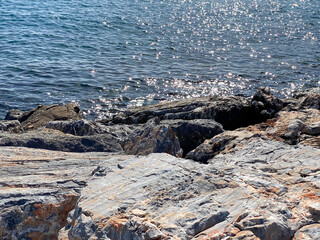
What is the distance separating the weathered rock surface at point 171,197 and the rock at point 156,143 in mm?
1383

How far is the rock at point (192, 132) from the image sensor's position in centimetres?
1020

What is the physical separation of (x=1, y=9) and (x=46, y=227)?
99.7 feet

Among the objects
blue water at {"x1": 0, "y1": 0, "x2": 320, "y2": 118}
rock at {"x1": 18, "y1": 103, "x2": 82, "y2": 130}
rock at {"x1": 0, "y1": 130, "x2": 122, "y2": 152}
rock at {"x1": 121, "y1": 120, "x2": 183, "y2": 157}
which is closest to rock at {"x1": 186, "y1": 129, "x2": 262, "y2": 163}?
rock at {"x1": 121, "y1": 120, "x2": 183, "y2": 157}

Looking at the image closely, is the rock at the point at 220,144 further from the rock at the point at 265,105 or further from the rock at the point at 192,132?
the rock at the point at 265,105

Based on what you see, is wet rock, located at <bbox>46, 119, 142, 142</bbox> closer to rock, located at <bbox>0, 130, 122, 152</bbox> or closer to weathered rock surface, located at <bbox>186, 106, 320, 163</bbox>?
rock, located at <bbox>0, 130, 122, 152</bbox>

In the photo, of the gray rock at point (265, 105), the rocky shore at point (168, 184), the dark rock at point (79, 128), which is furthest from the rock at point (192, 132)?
the gray rock at point (265, 105)

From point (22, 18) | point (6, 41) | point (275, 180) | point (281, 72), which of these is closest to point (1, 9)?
point (22, 18)

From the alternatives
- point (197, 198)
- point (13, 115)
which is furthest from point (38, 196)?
point (13, 115)

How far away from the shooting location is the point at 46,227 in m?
6.59

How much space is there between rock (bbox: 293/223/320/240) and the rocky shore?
0.01 m

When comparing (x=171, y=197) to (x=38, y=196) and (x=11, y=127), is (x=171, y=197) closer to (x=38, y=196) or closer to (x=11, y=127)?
(x=38, y=196)

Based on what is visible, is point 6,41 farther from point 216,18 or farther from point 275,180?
point 275,180

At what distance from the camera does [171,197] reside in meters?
5.93

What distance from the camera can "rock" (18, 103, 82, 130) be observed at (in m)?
13.9
